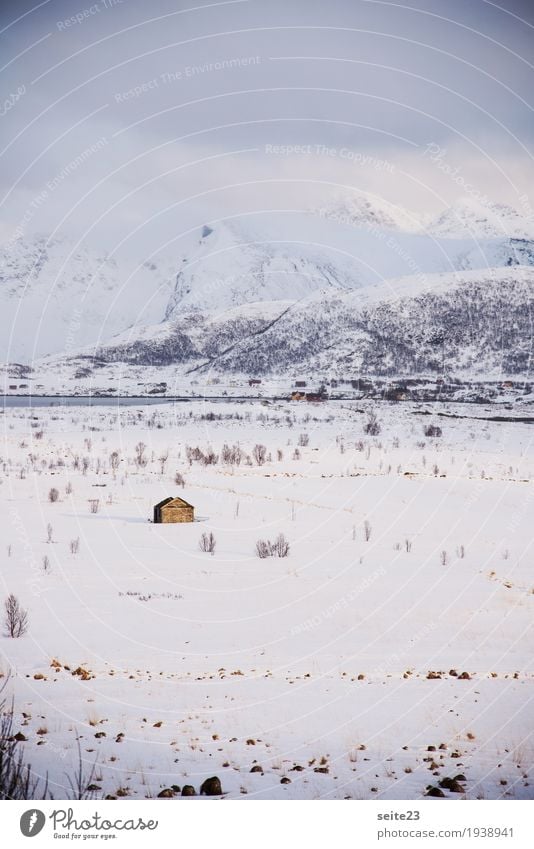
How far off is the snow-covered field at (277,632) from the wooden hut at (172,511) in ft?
1.55

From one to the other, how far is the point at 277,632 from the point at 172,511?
645cm

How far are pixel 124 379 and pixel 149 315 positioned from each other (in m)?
90.3

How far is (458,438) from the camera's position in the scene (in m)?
30.2

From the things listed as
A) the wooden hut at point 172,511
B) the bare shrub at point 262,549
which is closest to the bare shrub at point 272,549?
the bare shrub at point 262,549

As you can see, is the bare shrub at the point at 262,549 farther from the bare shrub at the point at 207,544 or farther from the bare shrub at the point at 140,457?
the bare shrub at the point at 140,457

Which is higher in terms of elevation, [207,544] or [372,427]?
[372,427]

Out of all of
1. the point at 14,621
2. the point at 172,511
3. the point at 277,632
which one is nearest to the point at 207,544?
the point at 172,511

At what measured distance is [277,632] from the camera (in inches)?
376

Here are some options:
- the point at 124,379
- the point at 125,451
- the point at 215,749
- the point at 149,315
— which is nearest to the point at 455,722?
the point at 215,749

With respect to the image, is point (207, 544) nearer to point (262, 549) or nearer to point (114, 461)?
point (262, 549)

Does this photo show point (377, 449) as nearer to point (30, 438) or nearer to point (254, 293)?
point (30, 438)

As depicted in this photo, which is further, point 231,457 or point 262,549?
point 231,457

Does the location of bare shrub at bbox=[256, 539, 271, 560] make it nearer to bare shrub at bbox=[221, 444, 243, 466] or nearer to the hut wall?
the hut wall

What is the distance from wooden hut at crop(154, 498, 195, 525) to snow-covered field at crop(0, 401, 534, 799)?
0.47 metres
